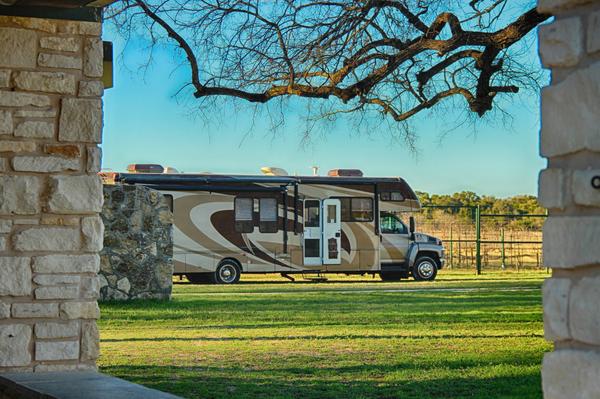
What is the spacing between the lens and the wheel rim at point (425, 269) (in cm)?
2492

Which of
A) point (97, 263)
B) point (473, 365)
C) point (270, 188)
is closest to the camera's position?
point (97, 263)

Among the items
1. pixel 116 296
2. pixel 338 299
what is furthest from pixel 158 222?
pixel 338 299

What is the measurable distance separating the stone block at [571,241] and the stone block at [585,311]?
0.05 m

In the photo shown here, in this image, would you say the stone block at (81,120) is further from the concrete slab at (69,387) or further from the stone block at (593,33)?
the stone block at (593,33)

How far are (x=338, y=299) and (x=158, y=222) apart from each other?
326 centimetres

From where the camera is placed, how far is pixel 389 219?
25.0 meters

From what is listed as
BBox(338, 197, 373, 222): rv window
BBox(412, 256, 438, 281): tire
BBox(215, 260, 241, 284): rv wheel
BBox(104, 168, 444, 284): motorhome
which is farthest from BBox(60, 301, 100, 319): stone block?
BBox(412, 256, 438, 281): tire

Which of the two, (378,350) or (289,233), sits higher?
(289,233)

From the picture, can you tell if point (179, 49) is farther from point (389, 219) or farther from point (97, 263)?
point (389, 219)

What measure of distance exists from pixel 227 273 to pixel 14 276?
680 inches

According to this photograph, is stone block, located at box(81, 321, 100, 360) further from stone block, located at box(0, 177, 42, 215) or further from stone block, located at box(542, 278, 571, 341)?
stone block, located at box(542, 278, 571, 341)

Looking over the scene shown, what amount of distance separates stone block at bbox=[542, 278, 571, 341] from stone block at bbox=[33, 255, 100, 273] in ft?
14.6

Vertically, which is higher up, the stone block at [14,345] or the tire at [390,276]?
the tire at [390,276]

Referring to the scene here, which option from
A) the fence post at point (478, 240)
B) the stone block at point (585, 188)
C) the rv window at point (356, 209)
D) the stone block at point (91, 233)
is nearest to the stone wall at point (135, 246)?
the rv window at point (356, 209)
